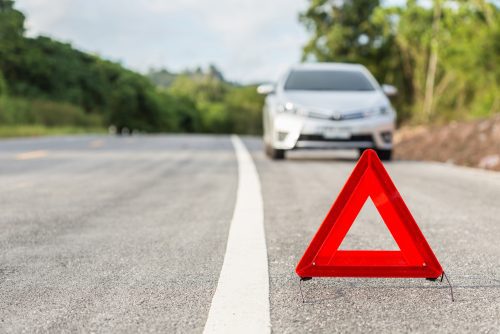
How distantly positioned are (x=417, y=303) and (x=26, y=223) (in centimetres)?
309

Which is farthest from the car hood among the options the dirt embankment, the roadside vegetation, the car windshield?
the roadside vegetation

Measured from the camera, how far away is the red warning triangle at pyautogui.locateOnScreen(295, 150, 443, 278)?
302 centimetres

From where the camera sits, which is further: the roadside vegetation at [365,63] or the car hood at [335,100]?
the roadside vegetation at [365,63]

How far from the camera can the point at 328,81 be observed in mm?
12086

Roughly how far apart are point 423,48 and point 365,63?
7.90 m

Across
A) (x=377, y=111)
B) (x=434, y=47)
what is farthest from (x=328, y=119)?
(x=434, y=47)

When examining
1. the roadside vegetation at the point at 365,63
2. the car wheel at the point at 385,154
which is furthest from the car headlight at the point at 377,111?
the roadside vegetation at the point at 365,63

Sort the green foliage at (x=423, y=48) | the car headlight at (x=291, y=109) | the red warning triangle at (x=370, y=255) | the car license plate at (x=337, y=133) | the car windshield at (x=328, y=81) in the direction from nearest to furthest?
the red warning triangle at (x=370, y=255) < the car license plate at (x=337, y=133) < the car headlight at (x=291, y=109) < the car windshield at (x=328, y=81) < the green foliage at (x=423, y=48)

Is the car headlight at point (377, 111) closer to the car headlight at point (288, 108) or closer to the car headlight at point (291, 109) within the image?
the car headlight at point (291, 109)

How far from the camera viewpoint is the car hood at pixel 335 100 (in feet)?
35.8

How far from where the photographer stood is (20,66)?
75.1 metres

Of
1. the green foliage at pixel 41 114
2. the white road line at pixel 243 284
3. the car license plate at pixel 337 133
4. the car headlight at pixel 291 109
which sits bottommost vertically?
the green foliage at pixel 41 114

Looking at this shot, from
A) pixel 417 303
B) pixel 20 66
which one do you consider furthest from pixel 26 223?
pixel 20 66

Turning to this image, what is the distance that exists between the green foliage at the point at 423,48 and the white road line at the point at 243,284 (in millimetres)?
20441
